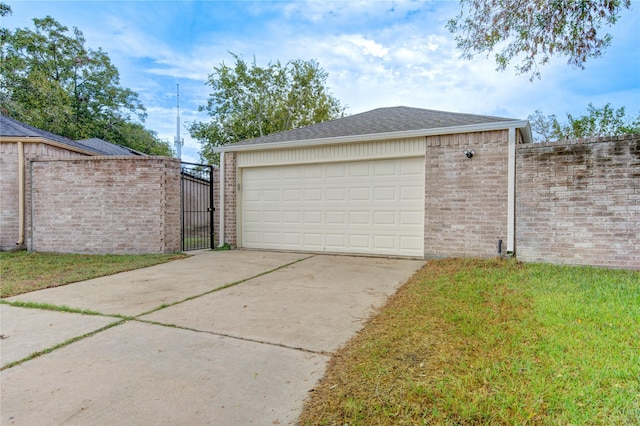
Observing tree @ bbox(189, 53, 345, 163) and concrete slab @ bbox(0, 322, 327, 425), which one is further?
tree @ bbox(189, 53, 345, 163)

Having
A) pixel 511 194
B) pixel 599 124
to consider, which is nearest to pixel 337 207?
pixel 511 194

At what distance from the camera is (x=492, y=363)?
7.82ft

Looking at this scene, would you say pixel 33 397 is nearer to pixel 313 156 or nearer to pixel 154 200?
pixel 154 200

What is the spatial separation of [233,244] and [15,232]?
17.3 feet

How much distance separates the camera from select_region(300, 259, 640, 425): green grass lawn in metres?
1.88

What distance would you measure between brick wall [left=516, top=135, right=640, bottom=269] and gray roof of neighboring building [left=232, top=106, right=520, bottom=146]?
1077mm

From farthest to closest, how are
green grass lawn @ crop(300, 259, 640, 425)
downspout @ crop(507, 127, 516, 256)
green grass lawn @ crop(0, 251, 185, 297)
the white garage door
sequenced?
1. the white garage door
2. downspout @ crop(507, 127, 516, 256)
3. green grass lawn @ crop(0, 251, 185, 297)
4. green grass lawn @ crop(300, 259, 640, 425)

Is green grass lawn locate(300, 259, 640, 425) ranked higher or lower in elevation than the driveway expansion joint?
higher

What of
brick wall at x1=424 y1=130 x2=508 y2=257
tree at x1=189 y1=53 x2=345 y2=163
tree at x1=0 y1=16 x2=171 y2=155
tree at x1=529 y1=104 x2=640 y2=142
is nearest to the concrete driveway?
brick wall at x1=424 y1=130 x2=508 y2=257

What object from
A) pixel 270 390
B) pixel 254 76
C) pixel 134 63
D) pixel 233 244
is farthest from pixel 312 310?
pixel 254 76

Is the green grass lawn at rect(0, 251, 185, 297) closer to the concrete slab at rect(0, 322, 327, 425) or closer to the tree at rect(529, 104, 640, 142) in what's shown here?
the concrete slab at rect(0, 322, 327, 425)

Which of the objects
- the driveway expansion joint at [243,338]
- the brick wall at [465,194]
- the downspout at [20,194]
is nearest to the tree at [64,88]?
the downspout at [20,194]

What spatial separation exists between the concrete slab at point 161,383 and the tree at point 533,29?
6104mm

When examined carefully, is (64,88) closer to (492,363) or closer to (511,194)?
(511,194)
